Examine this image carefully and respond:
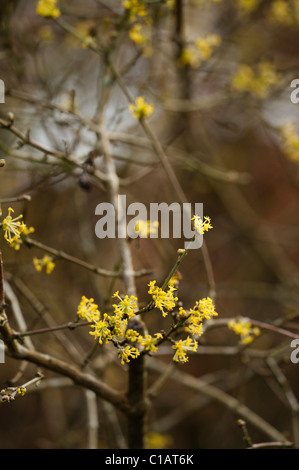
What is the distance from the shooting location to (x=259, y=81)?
2.97m

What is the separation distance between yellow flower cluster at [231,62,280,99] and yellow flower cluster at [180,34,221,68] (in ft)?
1.11

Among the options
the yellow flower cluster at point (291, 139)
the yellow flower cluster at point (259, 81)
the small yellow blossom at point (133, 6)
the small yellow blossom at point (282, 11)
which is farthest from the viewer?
the small yellow blossom at point (282, 11)

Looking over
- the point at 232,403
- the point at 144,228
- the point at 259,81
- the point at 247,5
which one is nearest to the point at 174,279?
the point at 144,228

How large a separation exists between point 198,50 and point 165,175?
2.90 ft

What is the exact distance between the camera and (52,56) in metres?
4.16

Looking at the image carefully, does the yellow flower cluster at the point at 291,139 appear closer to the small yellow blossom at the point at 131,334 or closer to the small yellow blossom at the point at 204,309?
the small yellow blossom at the point at 204,309

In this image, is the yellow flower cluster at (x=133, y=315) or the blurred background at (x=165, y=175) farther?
the blurred background at (x=165, y=175)

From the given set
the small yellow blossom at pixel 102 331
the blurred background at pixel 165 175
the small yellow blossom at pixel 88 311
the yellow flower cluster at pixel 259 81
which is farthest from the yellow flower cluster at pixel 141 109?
the yellow flower cluster at pixel 259 81

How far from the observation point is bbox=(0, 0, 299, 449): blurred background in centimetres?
248

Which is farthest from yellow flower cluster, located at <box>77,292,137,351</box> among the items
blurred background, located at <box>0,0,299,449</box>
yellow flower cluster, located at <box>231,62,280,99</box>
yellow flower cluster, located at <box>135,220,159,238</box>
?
yellow flower cluster, located at <box>231,62,280,99</box>

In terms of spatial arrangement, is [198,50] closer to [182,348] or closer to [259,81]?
[259,81]

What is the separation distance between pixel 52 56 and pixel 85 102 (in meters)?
1.24

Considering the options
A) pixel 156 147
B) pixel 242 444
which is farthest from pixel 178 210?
pixel 242 444

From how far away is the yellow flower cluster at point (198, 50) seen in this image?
2646 mm
